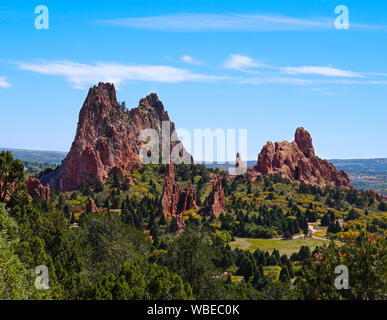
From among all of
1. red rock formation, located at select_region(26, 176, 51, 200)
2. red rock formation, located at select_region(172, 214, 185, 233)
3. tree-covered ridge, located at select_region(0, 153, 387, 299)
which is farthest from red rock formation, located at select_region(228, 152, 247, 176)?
red rock formation, located at select_region(26, 176, 51, 200)

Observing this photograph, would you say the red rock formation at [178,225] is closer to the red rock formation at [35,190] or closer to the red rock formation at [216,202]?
the red rock formation at [216,202]

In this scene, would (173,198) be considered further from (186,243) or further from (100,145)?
(186,243)

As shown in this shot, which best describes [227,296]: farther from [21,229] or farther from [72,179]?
[72,179]

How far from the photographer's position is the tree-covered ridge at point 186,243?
104 feet

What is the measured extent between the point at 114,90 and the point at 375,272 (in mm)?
170491

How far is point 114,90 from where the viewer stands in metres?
188

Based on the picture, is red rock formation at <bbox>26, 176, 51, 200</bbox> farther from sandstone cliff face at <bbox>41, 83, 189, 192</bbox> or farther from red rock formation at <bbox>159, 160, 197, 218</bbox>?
red rock formation at <bbox>159, 160, 197, 218</bbox>

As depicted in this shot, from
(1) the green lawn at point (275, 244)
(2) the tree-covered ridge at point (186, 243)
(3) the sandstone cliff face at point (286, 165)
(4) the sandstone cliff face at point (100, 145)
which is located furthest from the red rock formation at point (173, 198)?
(3) the sandstone cliff face at point (286, 165)

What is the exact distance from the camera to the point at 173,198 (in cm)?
13212

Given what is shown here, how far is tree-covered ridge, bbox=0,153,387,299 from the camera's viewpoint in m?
31.7

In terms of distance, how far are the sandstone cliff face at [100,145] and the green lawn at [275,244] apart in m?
61.8

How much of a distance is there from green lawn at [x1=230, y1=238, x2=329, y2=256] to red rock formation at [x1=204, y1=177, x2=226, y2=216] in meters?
18.6
